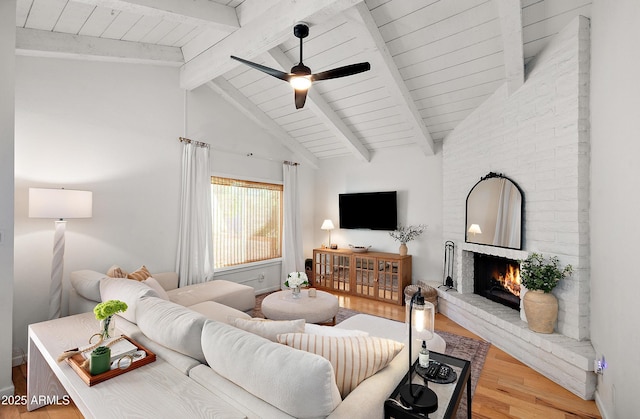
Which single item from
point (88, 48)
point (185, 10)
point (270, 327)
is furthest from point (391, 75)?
point (88, 48)

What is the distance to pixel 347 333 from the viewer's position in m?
2.00

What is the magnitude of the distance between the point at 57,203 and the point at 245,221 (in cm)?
257

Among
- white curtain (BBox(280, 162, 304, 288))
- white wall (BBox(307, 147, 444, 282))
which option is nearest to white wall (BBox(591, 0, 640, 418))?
white wall (BBox(307, 147, 444, 282))

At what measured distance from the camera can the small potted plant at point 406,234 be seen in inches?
192

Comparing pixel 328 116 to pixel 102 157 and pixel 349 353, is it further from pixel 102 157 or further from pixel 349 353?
pixel 349 353

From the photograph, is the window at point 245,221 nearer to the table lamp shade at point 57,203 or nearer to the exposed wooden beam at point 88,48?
the exposed wooden beam at point 88,48

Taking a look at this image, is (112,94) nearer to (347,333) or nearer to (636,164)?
(347,333)

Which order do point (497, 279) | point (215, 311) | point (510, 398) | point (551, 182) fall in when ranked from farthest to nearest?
point (497, 279)
point (215, 311)
point (551, 182)
point (510, 398)

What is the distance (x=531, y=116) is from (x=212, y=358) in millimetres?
3422

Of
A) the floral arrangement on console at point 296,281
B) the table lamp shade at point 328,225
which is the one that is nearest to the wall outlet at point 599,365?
the floral arrangement on console at point 296,281

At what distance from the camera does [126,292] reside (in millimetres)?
2154

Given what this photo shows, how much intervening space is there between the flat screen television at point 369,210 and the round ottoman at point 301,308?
2074 millimetres

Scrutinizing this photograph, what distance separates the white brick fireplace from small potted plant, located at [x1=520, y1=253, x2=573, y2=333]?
0.23 feet

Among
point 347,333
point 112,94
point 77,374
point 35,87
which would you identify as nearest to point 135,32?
point 112,94
